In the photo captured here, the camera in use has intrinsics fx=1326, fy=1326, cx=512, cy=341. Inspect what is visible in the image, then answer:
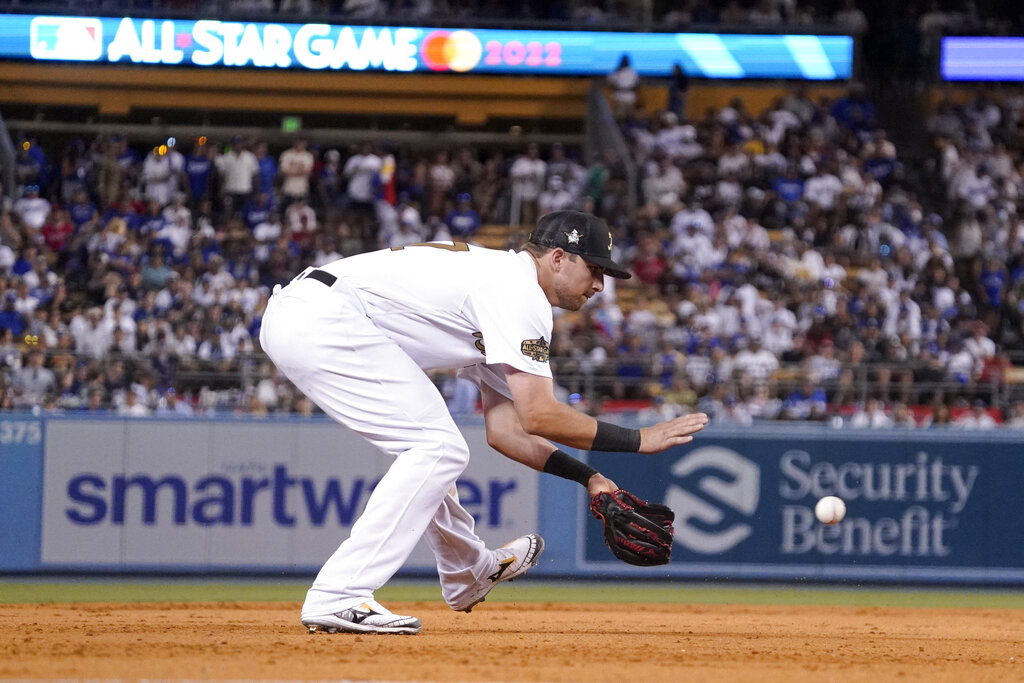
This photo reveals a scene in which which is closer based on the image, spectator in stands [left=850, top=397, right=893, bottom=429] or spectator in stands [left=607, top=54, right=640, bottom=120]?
spectator in stands [left=850, top=397, right=893, bottom=429]

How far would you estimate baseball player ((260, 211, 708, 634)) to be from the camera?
5.70 meters

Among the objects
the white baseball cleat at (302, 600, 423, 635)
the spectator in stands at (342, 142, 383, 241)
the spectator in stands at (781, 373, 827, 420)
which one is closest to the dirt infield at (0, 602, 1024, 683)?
the white baseball cleat at (302, 600, 423, 635)

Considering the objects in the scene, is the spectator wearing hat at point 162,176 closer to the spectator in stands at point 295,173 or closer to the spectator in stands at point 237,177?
the spectator in stands at point 237,177

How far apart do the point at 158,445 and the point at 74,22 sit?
40.7ft

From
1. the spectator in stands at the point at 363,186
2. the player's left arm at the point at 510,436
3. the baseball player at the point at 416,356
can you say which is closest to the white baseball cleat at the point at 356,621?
the baseball player at the point at 416,356

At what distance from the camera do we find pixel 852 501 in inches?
494

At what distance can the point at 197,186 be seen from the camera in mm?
19875

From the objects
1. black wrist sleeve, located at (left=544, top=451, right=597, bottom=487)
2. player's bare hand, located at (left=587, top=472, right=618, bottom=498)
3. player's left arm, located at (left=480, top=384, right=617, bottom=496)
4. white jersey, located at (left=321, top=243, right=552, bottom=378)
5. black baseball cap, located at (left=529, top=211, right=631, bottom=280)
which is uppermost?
black baseball cap, located at (left=529, top=211, right=631, bottom=280)

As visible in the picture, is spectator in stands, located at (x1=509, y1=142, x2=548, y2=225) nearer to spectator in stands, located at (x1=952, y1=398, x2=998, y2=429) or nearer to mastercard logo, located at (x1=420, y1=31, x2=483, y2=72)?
mastercard logo, located at (x1=420, y1=31, x2=483, y2=72)

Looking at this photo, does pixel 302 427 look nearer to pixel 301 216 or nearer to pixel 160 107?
pixel 301 216

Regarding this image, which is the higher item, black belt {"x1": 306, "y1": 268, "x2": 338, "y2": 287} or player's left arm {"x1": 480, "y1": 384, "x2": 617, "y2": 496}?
black belt {"x1": 306, "y1": 268, "x2": 338, "y2": 287}

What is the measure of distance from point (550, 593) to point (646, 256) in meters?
7.67

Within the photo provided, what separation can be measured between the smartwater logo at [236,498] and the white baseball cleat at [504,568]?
18.0 ft

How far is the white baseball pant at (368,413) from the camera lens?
5.77 m
